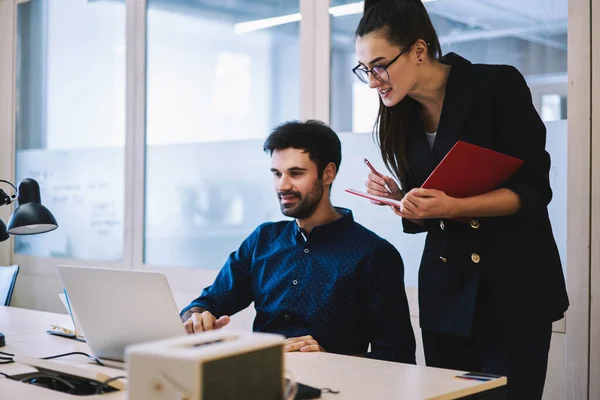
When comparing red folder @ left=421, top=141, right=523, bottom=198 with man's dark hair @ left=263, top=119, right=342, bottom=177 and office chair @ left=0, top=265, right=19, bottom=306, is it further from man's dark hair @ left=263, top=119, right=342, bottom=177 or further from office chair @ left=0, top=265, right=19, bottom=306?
office chair @ left=0, top=265, right=19, bottom=306

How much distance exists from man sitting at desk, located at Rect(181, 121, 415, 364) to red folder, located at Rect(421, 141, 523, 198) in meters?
0.50

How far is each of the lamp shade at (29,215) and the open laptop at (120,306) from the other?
0.50 meters

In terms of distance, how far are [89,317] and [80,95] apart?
10.8ft

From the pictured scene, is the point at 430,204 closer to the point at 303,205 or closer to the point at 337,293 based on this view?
the point at 337,293

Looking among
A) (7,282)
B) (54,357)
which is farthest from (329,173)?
(7,282)

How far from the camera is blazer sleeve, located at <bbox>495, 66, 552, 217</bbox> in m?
1.79

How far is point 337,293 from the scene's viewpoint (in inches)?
87.7

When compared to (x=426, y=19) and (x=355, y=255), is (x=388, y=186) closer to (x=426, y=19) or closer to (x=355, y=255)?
(x=355, y=255)

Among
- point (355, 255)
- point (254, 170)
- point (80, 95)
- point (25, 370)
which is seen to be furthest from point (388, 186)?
point (80, 95)

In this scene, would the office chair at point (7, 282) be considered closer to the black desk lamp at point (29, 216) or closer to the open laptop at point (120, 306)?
the black desk lamp at point (29, 216)

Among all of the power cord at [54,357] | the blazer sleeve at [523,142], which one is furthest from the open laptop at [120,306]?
the blazer sleeve at [523,142]

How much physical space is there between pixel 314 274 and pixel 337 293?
104mm

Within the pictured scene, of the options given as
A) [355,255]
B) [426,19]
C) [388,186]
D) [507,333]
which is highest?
[426,19]

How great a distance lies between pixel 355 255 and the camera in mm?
2262
